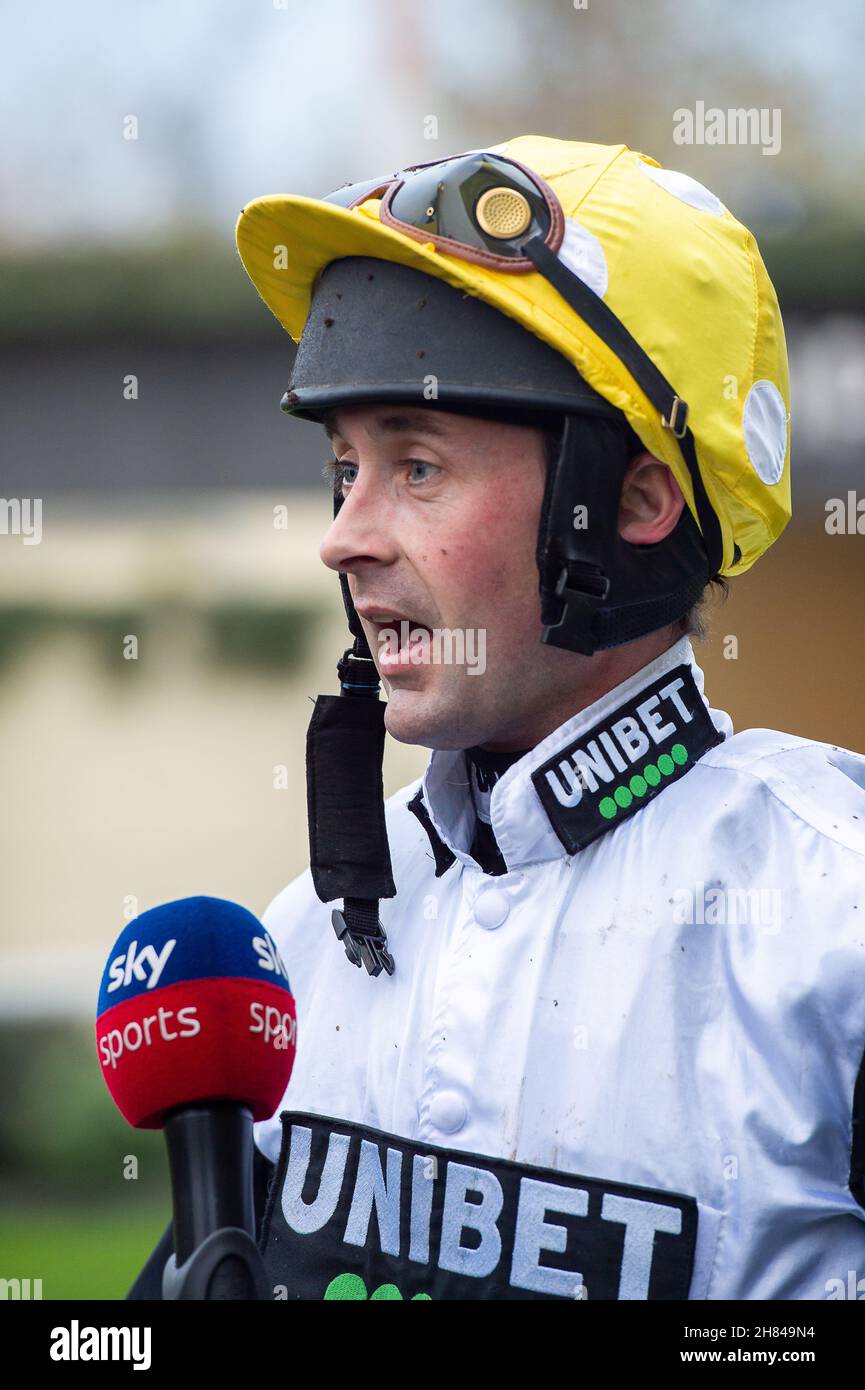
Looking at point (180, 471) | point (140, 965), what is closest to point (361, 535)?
point (140, 965)

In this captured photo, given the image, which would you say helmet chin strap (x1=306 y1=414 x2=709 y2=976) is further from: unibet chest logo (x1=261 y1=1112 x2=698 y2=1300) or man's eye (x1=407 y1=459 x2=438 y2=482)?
unibet chest logo (x1=261 y1=1112 x2=698 y2=1300)

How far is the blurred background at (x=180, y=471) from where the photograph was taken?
708 cm

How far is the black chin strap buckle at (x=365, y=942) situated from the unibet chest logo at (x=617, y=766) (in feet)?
0.96

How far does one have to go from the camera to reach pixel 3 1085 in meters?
7.23

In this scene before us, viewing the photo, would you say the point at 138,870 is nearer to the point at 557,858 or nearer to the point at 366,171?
the point at 366,171

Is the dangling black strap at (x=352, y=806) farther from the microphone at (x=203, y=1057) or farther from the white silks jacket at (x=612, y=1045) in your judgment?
the microphone at (x=203, y=1057)

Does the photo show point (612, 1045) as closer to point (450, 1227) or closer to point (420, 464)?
point (450, 1227)

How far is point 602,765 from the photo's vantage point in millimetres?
1873

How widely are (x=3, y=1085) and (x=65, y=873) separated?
979 mm

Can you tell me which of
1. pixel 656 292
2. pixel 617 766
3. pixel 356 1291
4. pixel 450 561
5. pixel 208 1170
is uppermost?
pixel 656 292

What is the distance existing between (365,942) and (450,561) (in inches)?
19.6

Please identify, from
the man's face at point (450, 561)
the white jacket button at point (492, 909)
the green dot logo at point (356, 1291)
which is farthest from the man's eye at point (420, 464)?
the green dot logo at point (356, 1291)

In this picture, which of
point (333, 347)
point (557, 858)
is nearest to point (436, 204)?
point (333, 347)

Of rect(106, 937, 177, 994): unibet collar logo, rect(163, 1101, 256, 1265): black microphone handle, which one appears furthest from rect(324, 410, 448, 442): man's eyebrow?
rect(163, 1101, 256, 1265): black microphone handle
